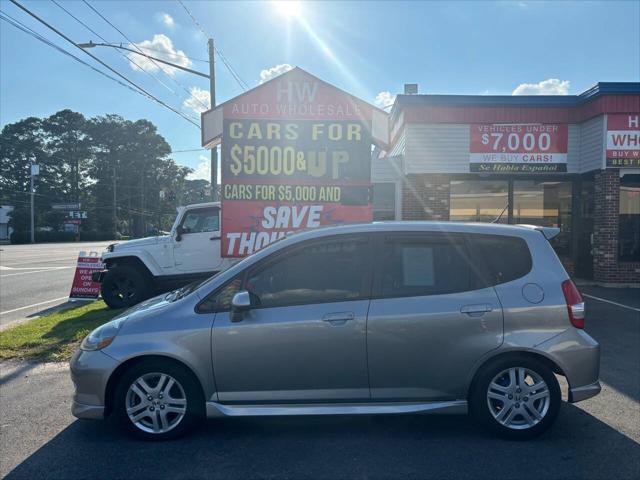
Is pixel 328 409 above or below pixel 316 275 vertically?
below

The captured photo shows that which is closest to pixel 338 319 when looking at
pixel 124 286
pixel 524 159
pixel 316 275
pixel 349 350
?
pixel 349 350

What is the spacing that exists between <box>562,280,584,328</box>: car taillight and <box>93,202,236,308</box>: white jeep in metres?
6.74

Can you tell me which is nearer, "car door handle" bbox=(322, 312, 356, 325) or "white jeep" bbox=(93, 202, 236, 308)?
"car door handle" bbox=(322, 312, 356, 325)

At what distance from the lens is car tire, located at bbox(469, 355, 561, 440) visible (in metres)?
3.74

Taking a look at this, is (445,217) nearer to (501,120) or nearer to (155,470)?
(501,120)

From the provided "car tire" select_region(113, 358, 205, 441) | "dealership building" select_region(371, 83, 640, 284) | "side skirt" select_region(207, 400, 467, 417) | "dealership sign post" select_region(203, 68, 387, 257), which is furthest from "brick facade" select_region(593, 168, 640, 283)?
"car tire" select_region(113, 358, 205, 441)

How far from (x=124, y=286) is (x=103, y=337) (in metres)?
6.14

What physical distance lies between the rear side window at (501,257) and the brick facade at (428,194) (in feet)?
29.5

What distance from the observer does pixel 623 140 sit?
39.5 feet

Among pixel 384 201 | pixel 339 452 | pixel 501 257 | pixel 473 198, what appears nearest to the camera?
pixel 339 452

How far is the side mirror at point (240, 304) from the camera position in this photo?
3.62m

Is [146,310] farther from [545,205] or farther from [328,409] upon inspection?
[545,205]

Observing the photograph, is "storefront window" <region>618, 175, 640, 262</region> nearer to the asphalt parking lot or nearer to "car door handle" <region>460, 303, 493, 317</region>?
the asphalt parking lot

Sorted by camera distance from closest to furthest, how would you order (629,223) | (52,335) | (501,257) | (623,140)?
(501,257) < (52,335) < (623,140) < (629,223)
